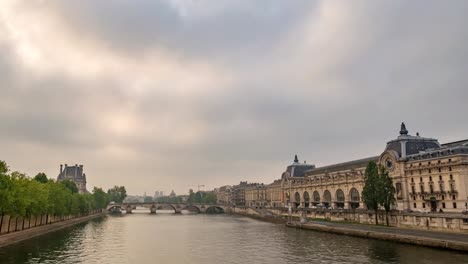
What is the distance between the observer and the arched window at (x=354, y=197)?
141012mm

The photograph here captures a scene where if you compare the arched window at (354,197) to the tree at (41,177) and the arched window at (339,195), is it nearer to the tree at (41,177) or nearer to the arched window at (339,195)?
the arched window at (339,195)

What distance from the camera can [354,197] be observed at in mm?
142750

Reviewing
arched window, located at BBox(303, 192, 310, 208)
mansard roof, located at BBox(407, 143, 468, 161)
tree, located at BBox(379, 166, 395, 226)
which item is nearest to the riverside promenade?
tree, located at BBox(379, 166, 395, 226)

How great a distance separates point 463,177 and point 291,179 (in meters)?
111

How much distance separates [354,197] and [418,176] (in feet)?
130

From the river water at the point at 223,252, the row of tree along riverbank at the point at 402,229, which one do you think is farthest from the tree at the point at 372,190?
the river water at the point at 223,252

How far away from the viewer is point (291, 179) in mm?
198250

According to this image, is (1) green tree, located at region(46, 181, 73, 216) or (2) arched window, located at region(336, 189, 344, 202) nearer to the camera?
(1) green tree, located at region(46, 181, 73, 216)

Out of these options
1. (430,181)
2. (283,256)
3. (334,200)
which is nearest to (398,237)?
(283,256)

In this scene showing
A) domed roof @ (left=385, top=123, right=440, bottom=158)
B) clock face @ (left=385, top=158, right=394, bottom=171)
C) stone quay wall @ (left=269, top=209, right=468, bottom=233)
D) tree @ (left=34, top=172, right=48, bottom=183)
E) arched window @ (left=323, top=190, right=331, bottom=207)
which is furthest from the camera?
arched window @ (left=323, top=190, right=331, bottom=207)

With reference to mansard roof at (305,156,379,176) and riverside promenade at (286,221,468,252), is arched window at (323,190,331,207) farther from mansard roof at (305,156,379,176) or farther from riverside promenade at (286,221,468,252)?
riverside promenade at (286,221,468,252)

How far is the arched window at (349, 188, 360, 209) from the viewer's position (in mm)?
141012

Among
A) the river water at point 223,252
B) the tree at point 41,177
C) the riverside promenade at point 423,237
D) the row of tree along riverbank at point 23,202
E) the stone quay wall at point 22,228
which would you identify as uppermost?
the tree at point 41,177

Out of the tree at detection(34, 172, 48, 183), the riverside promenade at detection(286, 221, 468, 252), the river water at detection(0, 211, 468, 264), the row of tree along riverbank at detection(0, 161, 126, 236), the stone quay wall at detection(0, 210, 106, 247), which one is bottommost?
the river water at detection(0, 211, 468, 264)
